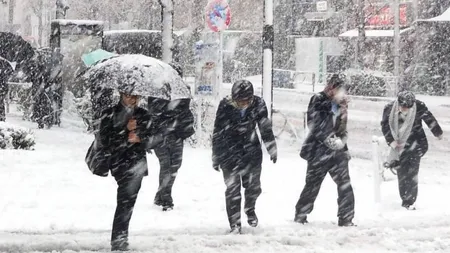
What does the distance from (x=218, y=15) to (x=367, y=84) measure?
18.5 meters

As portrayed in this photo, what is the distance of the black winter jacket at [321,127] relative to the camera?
25.6 feet

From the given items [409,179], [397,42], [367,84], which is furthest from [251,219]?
[367,84]

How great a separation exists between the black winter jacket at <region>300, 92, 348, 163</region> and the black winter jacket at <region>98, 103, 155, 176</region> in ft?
7.17

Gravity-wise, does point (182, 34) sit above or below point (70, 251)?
above

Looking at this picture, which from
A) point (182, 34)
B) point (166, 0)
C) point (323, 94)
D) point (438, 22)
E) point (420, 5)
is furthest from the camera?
point (182, 34)

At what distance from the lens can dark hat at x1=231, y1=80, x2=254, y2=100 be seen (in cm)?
730

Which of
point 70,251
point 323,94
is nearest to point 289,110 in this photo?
point 323,94

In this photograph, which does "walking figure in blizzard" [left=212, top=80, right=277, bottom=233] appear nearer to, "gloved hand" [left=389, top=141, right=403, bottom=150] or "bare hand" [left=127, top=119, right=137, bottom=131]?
"bare hand" [left=127, top=119, right=137, bottom=131]

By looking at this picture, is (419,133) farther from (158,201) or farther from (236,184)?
(158,201)

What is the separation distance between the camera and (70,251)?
6711mm

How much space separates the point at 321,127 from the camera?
308 inches

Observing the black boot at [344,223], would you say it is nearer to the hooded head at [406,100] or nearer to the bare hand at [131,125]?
the hooded head at [406,100]

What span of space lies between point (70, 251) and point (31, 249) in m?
0.41

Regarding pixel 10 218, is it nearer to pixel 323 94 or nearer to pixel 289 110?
pixel 323 94
